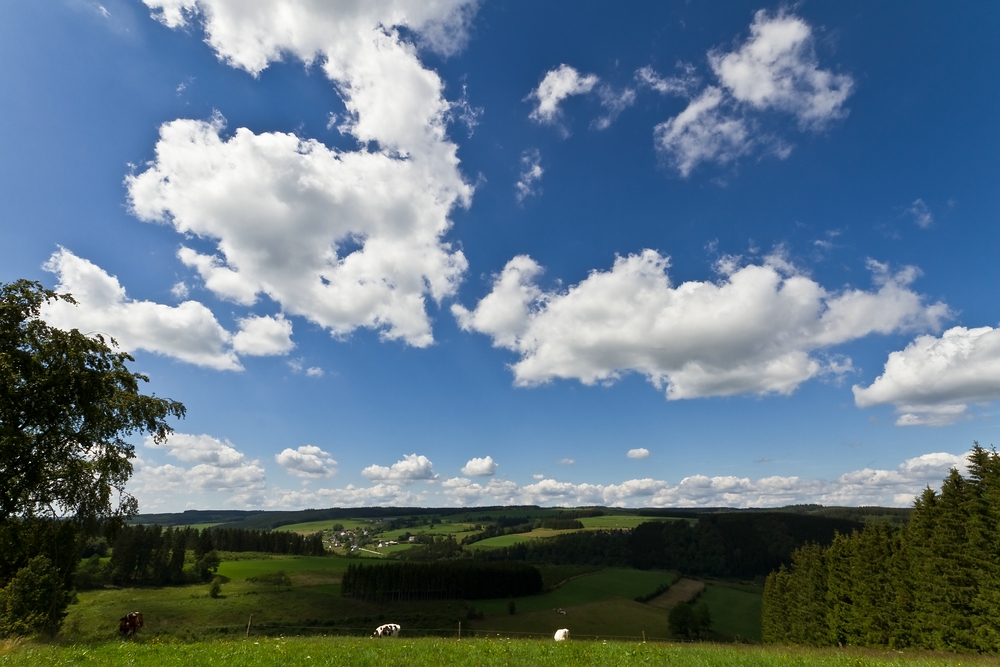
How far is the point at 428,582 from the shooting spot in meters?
115

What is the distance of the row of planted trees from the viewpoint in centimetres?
3381

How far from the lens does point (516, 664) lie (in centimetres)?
1545

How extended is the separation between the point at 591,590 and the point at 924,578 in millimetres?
99699

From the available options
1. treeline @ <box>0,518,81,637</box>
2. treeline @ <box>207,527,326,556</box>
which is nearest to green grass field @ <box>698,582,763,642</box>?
treeline @ <box>0,518,81,637</box>

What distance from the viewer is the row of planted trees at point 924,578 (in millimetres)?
33812

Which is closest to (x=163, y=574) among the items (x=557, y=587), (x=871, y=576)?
(x=557, y=587)

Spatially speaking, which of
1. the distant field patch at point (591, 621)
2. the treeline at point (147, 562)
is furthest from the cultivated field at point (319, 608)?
the treeline at point (147, 562)

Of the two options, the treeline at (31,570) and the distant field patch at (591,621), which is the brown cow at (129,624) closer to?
the treeline at (31,570)

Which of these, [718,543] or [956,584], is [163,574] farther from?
[718,543]

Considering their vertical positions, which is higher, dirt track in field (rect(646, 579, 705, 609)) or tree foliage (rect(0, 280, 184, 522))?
tree foliage (rect(0, 280, 184, 522))

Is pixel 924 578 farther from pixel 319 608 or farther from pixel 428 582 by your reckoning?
pixel 428 582

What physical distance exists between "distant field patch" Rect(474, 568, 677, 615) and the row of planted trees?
63.2 m

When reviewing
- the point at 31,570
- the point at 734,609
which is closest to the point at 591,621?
the point at 734,609

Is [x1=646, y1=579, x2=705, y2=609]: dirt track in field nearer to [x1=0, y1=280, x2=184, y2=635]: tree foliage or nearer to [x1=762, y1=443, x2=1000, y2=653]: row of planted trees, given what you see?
[x1=762, y1=443, x2=1000, y2=653]: row of planted trees
